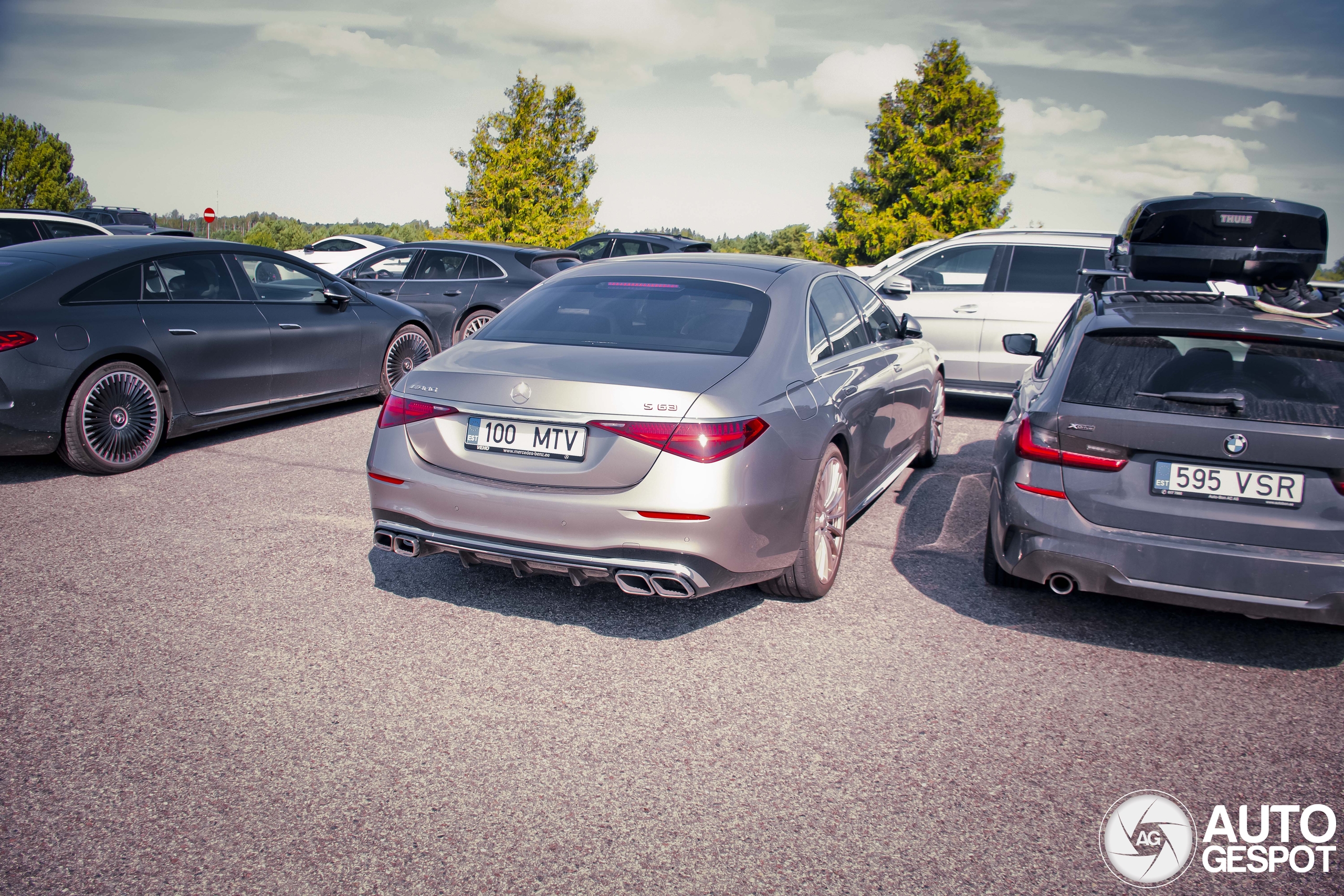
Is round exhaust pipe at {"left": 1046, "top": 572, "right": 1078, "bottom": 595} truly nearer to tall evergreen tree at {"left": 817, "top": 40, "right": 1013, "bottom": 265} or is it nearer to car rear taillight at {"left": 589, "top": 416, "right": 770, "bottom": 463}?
car rear taillight at {"left": 589, "top": 416, "right": 770, "bottom": 463}

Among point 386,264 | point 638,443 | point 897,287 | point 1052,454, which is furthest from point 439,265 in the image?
point 1052,454

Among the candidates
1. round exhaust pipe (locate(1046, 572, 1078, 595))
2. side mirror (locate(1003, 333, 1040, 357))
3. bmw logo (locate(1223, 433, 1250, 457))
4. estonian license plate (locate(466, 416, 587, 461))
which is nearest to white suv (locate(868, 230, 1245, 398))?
side mirror (locate(1003, 333, 1040, 357))

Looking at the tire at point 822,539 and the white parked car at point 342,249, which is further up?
the white parked car at point 342,249

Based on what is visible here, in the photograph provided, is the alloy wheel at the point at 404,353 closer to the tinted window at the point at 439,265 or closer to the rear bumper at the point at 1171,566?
the tinted window at the point at 439,265

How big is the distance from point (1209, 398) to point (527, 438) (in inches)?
107

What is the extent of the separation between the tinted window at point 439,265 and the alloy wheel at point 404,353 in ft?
7.35

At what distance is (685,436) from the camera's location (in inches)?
138

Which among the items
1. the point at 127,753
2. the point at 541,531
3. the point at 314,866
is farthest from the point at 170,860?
the point at 541,531

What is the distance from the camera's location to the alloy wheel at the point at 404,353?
29.9ft

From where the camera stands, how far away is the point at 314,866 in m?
2.41

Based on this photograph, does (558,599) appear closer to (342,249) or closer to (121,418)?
(121,418)

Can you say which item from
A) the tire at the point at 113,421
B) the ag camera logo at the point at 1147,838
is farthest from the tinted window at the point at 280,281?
the ag camera logo at the point at 1147,838

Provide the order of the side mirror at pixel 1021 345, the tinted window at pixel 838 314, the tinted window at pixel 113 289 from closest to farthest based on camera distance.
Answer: the tinted window at pixel 838 314 → the side mirror at pixel 1021 345 → the tinted window at pixel 113 289

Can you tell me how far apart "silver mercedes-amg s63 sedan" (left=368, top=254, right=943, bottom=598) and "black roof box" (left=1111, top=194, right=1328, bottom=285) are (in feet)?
10.0
